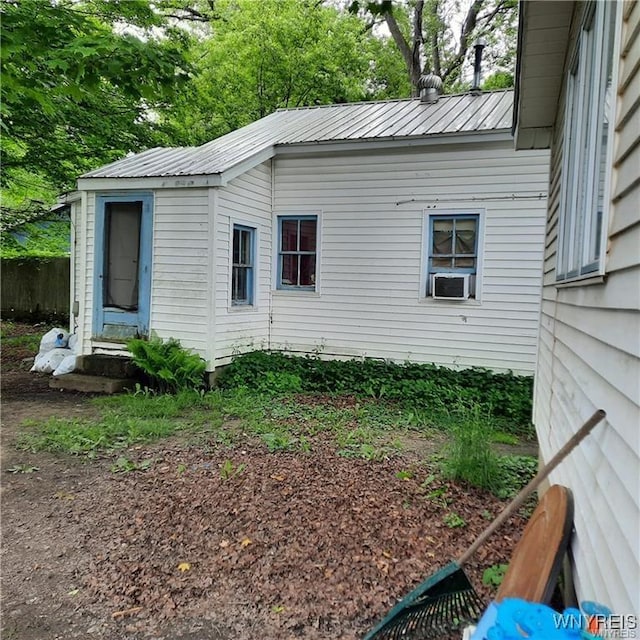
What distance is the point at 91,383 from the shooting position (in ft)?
22.7

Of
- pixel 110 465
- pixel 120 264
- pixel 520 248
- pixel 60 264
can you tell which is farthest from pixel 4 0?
pixel 60 264

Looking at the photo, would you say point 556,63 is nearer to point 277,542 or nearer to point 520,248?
point 520,248

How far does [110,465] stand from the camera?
427 cm

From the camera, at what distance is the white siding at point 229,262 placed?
692 centimetres

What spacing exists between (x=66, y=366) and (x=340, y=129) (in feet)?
19.4

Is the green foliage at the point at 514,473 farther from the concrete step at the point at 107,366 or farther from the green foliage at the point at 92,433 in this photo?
the concrete step at the point at 107,366

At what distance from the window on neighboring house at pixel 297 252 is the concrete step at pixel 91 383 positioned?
2909 millimetres

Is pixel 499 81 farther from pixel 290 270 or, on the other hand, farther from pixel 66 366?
pixel 66 366

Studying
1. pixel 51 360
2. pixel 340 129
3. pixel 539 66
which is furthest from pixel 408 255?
pixel 51 360

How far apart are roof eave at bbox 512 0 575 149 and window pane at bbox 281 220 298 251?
387 cm

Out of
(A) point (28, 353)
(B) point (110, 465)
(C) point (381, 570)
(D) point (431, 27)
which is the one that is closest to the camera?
(C) point (381, 570)

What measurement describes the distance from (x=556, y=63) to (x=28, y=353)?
9819 mm

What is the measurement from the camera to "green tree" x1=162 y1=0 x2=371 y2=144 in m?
15.5

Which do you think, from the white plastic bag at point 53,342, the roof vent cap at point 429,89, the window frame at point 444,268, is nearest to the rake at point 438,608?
the window frame at point 444,268
